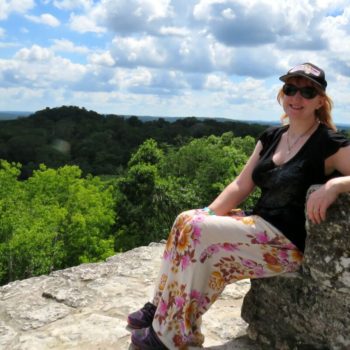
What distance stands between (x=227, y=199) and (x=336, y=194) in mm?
1110

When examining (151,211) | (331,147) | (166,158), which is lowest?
(151,211)

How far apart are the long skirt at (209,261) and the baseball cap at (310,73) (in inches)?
42.7

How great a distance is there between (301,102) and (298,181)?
0.61m

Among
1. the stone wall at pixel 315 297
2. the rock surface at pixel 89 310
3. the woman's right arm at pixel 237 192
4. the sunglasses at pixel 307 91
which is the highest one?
the sunglasses at pixel 307 91

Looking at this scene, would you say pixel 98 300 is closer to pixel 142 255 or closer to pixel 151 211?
pixel 142 255

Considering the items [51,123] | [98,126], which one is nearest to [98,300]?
[98,126]

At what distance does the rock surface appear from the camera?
13.0ft

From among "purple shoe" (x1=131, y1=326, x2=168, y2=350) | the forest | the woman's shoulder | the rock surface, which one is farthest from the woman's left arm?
the forest

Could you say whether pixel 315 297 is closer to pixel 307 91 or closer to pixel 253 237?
pixel 253 237

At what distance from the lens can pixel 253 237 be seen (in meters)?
3.39

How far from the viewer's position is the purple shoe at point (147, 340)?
3473 millimetres

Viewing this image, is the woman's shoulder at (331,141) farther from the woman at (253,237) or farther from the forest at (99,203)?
the forest at (99,203)

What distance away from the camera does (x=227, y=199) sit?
400 centimetres

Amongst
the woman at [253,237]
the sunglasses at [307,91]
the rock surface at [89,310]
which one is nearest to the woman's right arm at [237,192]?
the woman at [253,237]
